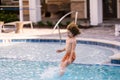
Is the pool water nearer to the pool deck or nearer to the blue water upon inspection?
the blue water

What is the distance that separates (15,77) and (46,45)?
16.3ft

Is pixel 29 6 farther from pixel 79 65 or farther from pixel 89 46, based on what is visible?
pixel 79 65

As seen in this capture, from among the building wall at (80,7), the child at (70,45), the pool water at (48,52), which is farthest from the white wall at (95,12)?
the child at (70,45)

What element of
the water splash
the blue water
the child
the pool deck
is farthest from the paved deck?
the child

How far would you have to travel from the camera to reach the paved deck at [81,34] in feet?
50.8

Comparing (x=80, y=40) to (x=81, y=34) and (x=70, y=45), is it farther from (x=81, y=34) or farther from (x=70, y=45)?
(x=70, y=45)

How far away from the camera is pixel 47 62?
37.5 feet

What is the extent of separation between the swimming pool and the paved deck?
79 cm

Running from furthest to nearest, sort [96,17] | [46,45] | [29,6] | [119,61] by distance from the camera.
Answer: [29,6], [96,17], [46,45], [119,61]

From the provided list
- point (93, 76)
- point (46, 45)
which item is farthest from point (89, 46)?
point (93, 76)

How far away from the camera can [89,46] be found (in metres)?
14.1

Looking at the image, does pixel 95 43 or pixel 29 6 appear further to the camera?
pixel 29 6

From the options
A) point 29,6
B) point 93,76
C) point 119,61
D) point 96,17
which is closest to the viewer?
point 93,76

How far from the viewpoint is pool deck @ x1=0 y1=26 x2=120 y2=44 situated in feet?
50.2
